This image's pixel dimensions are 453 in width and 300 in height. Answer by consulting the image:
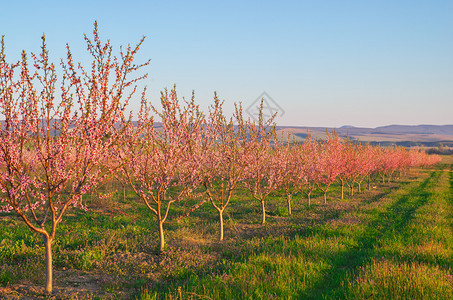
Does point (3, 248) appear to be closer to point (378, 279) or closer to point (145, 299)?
point (145, 299)

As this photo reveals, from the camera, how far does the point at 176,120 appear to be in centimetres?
910

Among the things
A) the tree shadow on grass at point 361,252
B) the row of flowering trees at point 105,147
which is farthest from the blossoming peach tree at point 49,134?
the tree shadow on grass at point 361,252

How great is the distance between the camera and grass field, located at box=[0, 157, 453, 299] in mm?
6219

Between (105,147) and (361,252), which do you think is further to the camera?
(361,252)

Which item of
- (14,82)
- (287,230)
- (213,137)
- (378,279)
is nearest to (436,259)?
(378,279)

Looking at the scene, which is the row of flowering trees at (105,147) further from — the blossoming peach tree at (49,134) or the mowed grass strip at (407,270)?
the mowed grass strip at (407,270)

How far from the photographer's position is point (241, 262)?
26.2 feet

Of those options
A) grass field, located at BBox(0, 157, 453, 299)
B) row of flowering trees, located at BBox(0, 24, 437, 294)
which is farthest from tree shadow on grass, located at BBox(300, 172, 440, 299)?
row of flowering trees, located at BBox(0, 24, 437, 294)

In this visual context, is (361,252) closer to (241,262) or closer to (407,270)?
(407,270)

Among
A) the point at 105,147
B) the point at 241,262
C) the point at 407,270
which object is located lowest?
the point at 241,262

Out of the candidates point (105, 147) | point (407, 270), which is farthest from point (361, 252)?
point (105, 147)

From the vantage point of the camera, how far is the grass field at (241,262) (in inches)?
245

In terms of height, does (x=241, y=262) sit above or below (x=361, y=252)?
above

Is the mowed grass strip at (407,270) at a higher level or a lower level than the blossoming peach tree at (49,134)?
lower
